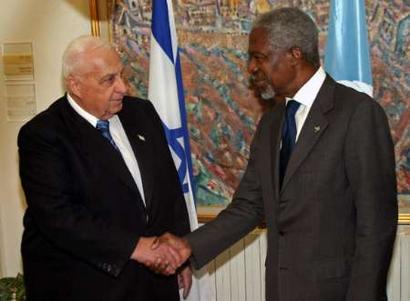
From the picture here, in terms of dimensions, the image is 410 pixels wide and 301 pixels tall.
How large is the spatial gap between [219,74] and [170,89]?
0.35m

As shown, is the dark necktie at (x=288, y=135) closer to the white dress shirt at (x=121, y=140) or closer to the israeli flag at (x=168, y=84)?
the white dress shirt at (x=121, y=140)

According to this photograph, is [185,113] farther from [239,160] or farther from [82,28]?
[82,28]

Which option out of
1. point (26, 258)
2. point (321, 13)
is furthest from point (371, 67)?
point (26, 258)

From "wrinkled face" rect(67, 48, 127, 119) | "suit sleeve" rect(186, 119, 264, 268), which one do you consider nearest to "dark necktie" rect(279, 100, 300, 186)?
"suit sleeve" rect(186, 119, 264, 268)

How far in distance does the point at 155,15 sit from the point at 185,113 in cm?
51

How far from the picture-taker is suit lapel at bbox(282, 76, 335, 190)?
6.01ft

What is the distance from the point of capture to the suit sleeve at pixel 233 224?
2.30 m

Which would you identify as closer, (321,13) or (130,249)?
(130,249)

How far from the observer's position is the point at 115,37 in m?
3.12

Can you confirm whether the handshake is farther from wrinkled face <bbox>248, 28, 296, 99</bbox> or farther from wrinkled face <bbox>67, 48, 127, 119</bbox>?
wrinkled face <bbox>248, 28, 296, 99</bbox>

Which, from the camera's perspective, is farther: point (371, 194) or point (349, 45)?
point (349, 45)

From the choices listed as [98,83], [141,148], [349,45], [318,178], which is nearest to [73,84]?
[98,83]

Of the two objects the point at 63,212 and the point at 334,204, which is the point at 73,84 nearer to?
the point at 63,212

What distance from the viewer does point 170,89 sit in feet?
9.21
